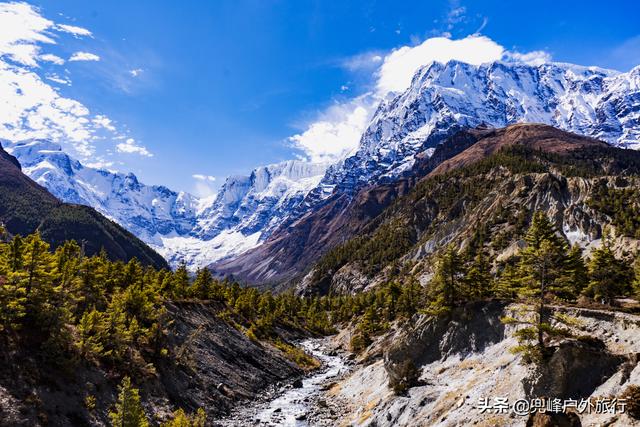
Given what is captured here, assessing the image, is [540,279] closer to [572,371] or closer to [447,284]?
[572,371]

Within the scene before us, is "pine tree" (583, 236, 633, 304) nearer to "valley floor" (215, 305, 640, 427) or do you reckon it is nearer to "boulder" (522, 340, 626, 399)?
"valley floor" (215, 305, 640, 427)

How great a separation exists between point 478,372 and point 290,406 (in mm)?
26595

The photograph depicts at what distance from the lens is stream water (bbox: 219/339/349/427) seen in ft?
174

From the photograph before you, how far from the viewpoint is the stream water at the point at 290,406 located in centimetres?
5303

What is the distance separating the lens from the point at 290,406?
2357 inches

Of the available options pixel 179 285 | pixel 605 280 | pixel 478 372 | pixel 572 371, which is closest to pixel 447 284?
pixel 478 372

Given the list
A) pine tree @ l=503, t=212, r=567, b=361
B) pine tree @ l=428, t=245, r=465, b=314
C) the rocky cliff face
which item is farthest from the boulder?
pine tree @ l=428, t=245, r=465, b=314

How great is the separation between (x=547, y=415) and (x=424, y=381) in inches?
885

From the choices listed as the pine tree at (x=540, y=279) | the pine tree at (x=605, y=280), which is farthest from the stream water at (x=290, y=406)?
the pine tree at (x=605, y=280)

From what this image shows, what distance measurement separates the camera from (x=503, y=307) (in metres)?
49.8

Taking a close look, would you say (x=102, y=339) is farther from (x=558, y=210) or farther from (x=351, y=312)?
(x=558, y=210)

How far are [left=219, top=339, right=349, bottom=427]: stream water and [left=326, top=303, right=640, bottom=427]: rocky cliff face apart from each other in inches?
161

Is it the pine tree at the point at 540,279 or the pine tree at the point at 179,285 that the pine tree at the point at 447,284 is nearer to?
the pine tree at the point at 540,279

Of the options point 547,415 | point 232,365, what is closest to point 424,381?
point 547,415
